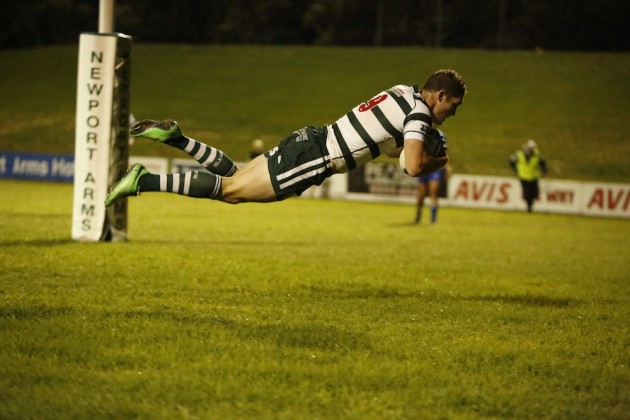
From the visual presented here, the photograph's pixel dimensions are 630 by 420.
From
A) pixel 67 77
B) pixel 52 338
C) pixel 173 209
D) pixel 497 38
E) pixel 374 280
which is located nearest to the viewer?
pixel 52 338

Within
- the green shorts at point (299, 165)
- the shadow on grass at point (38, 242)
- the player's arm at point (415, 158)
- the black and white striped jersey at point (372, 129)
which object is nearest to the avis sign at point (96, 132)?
the shadow on grass at point (38, 242)

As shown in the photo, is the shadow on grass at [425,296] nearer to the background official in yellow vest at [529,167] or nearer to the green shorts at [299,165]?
the green shorts at [299,165]

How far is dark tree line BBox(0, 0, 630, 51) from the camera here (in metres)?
65.9

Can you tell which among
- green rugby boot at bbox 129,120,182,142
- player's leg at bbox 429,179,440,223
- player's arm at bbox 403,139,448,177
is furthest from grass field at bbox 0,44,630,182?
player's arm at bbox 403,139,448,177

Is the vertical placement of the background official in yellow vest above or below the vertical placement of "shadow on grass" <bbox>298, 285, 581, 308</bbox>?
above

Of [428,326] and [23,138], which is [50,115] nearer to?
[23,138]

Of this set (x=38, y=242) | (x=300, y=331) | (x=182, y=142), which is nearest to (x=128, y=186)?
(x=182, y=142)

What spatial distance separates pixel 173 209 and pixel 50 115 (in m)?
31.4

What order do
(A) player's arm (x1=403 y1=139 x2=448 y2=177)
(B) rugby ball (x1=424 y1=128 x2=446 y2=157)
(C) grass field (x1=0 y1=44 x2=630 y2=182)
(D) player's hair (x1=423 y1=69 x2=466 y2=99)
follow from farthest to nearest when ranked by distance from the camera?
(C) grass field (x1=0 y1=44 x2=630 y2=182) → (D) player's hair (x1=423 y1=69 x2=466 y2=99) → (B) rugby ball (x1=424 y1=128 x2=446 y2=157) → (A) player's arm (x1=403 y1=139 x2=448 y2=177)

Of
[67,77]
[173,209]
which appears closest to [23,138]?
[67,77]

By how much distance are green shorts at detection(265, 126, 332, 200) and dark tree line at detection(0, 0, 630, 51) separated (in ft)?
196

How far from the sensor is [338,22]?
7400cm

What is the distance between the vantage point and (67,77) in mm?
58750

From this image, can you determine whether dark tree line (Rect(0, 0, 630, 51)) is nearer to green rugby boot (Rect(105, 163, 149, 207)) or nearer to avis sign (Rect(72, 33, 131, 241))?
avis sign (Rect(72, 33, 131, 241))
